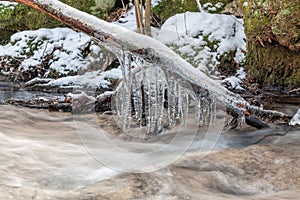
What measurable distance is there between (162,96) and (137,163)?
0.69 m

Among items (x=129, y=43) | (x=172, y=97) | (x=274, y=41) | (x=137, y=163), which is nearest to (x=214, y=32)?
(x=274, y=41)

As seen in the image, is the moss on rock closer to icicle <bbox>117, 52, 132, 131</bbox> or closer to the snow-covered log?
the snow-covered log

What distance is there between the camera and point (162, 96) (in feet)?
9.53

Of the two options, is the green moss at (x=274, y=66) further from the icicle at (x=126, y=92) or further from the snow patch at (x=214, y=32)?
the icicle at (x=126, y=92)

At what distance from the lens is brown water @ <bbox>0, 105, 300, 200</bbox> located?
1.97m

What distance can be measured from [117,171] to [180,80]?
1008 mm

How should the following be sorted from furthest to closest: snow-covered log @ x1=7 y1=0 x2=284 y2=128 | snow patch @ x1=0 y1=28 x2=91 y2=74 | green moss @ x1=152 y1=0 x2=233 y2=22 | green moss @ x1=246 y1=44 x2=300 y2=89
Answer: green moss @ x1=152 y1=0 x2=233 y2=22 < snow patch @ x1=0 y1=28 x2=91 y2=74 < green moss @ x1=246 y1=44 x2=300 y2=89 < snow-covered log @ x1=7 y1=0 x2=284 y2=128

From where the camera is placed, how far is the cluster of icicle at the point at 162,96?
2869 mm

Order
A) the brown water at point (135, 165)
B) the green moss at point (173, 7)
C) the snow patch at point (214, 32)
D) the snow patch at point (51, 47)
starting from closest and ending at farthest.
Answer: the brown water at point (135, 165) → the snow patch at point (214, 32) → the snow patch at point (51, 47) → the green moss at point (173, 7)

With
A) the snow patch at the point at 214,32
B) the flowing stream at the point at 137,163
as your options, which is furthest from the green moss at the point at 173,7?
the flowing stream at the point at 137,163

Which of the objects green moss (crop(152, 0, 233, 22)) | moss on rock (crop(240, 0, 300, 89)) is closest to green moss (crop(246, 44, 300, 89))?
moss on rock (crop(240, 0, 300, 89))

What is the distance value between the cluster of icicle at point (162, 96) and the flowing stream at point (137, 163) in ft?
0.74

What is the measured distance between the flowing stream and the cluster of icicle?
226 mm

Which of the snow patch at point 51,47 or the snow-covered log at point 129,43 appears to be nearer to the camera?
the snow-covered log at point 129,43
